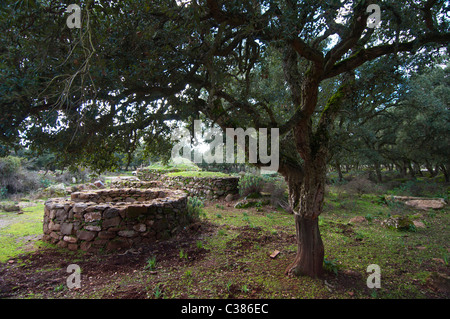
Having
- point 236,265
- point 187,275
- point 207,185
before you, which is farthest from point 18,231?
point 207,185

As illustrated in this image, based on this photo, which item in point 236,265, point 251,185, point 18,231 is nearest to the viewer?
point 236,265

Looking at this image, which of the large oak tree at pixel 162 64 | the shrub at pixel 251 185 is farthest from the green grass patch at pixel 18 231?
the shrub at pixel 251 185

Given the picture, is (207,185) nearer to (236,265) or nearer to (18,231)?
(18,231)

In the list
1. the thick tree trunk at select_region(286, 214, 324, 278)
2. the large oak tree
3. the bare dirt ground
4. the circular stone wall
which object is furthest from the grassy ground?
the large oak tree

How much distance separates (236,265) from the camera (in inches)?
172

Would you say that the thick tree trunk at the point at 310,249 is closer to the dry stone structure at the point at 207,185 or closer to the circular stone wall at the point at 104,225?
the circular stone wall at the point at 104,225

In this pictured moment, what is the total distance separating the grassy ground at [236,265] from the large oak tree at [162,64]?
64cm

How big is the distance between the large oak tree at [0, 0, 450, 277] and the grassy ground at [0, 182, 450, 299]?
0.64 m

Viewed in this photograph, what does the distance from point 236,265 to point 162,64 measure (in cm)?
367

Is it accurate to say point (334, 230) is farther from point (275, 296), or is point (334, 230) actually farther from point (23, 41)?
A: point (23, 41)

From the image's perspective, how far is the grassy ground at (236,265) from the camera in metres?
3.49
